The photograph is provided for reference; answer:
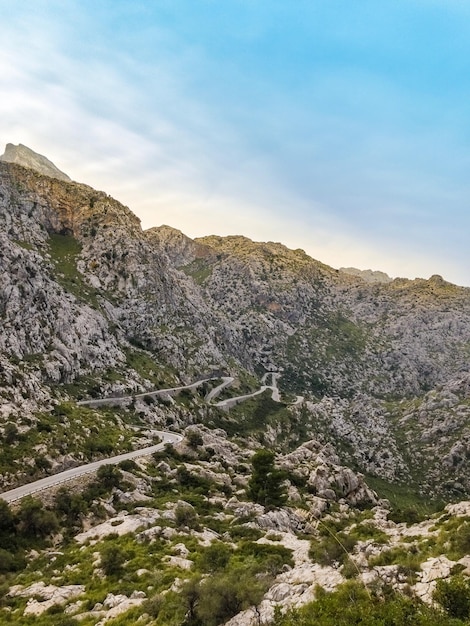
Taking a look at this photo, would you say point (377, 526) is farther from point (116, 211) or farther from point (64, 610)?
point (116, 211)

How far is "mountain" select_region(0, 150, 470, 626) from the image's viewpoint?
93.9ft

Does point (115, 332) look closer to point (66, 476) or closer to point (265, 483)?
point (66, 476)

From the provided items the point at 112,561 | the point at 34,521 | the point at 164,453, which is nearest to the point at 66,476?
the point at 34,521

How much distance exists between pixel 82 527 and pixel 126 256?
431 ft

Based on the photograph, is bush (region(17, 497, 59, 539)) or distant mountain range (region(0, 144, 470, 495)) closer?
bush (region(17, 497, 59, 539))

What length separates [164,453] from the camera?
72.4 meters

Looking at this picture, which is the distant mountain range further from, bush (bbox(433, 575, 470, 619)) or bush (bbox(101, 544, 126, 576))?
bush (bbox(433, 575, 470, 619))

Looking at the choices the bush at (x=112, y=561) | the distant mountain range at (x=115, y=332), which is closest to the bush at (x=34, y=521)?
the bush at (x=112, y=561)

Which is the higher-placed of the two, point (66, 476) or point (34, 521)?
point (66, 476)

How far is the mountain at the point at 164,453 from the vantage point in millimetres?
28625

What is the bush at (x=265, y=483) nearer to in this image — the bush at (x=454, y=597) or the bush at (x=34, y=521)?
the bush at (x=34, y=521)

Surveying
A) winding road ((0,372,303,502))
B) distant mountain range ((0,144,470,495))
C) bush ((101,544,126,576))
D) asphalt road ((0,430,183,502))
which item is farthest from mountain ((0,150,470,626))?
asphalt road ((0,430,183,502))

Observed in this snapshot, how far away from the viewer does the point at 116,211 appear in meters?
188

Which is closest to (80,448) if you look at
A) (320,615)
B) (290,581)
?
(290,581)
